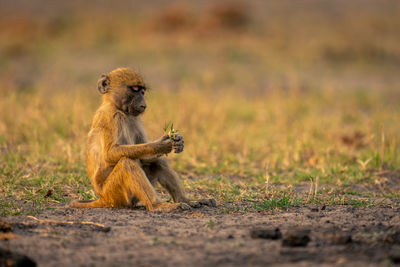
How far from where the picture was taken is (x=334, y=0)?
32281 millimetres

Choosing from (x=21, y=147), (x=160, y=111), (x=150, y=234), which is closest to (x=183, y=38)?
(x=160, y=111)

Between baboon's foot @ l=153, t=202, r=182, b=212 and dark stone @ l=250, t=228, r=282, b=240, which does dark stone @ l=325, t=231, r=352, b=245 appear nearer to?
dark stone @ l=250, t=228, r=282, b=240

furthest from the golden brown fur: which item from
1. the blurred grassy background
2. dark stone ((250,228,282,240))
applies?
dark stone ((250,228,282,240))

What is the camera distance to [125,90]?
595 cm

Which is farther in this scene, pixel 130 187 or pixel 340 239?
pixel 130 187

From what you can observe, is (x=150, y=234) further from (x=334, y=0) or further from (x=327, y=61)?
(x=334, y=0)

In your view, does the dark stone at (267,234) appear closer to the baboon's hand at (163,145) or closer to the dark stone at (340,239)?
the dark stone at (340,239)

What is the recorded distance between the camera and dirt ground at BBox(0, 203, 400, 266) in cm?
407

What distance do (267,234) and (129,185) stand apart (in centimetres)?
159

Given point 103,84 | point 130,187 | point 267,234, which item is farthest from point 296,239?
point 103,84

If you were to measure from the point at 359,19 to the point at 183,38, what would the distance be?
9.64 meters

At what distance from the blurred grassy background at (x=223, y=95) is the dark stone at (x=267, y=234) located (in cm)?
130

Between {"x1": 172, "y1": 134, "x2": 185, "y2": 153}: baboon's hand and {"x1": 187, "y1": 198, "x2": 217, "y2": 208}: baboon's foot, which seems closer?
{"x1": 172, "y1": 134, "x2": 185, "y2": 153}: baboon's hand

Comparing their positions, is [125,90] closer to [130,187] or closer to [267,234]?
[130,187]
